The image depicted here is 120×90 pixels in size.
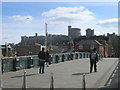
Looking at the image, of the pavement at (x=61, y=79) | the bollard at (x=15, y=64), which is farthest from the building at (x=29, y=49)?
the pavement at (x=61, y=79)

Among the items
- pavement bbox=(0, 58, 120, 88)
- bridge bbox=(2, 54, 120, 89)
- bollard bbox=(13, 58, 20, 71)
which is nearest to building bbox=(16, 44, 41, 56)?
bollard bbox=(13, 58, 20, 71)

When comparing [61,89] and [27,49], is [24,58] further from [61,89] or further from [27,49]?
[27,49]

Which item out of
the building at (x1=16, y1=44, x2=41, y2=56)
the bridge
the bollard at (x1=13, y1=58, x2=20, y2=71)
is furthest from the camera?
the building at (x1=16, y1=44, x2=41, y2=56)

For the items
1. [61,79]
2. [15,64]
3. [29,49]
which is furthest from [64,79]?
[29,49]

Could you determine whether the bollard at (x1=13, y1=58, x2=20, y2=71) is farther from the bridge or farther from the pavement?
the pavement

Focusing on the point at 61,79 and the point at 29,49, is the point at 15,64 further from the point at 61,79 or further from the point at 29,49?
the point at 29,49

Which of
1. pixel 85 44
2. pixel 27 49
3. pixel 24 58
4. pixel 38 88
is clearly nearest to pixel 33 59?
pixel 24 58

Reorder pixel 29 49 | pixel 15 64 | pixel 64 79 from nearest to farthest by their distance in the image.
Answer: pixel 64 79, pixel 15 64, pixel 29 49

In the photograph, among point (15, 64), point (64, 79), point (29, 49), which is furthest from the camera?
point (29, 49)

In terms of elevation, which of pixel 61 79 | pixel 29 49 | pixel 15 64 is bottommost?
pixel 61 79

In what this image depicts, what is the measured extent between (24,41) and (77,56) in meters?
96.3

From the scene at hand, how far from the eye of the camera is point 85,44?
112125mm

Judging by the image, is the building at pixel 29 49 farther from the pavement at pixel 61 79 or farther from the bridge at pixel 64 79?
the pavement at pixel 61 79

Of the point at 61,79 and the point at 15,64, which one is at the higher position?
the point at 15,64
